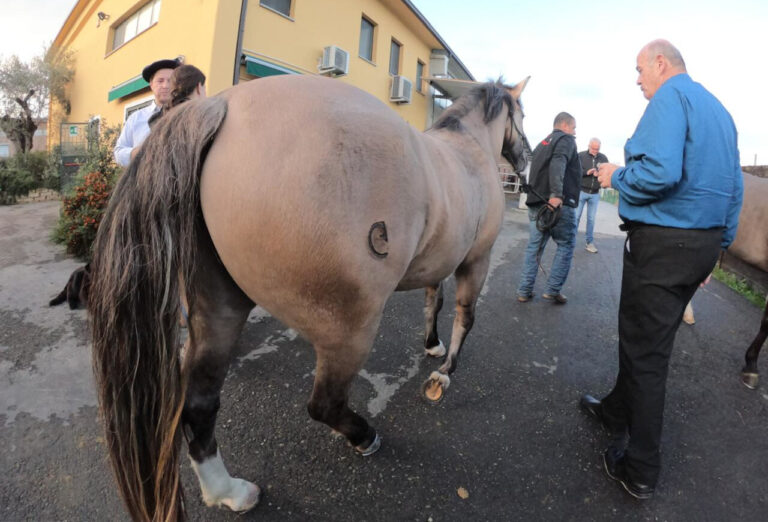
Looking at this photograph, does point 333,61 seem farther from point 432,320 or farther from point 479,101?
point 432,320

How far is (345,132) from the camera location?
3.98ft

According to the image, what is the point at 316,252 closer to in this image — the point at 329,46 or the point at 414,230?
the point at 414,230

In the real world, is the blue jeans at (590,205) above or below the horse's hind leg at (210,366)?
above

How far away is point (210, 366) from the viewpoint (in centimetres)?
156

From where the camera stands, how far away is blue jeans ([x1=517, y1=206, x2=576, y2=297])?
14.2 ft

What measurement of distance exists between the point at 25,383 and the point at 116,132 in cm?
834

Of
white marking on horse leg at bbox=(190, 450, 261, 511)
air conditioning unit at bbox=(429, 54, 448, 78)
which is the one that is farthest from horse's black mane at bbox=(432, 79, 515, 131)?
air conditioning unit at bbox=(429, 54, 448, 78)

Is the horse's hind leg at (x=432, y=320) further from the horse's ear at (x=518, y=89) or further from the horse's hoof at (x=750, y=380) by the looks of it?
the horse's hoof at (x=750, y=380)

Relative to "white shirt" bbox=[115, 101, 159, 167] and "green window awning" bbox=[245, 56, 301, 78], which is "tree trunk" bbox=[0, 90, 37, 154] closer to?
"green window awning" bbox=[245, 56, 301, 78]

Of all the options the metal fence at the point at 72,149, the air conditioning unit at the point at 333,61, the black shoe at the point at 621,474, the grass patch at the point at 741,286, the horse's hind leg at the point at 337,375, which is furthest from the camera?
the air conditioning unit at the point at 333,61

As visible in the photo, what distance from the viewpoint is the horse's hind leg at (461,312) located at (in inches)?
102

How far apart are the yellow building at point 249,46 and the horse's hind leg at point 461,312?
3.65 metres

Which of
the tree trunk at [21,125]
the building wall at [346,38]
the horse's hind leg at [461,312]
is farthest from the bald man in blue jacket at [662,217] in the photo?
the tree trunk at [21,125]

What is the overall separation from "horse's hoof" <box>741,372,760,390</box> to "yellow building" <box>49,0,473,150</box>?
5.20 m
